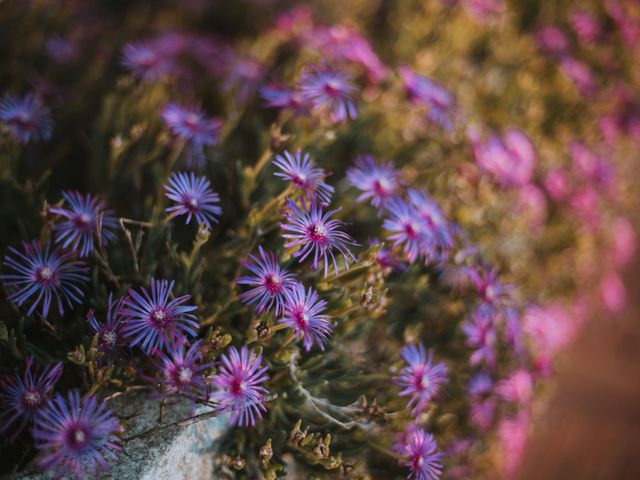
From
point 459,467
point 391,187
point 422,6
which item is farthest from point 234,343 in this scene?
point 422,6

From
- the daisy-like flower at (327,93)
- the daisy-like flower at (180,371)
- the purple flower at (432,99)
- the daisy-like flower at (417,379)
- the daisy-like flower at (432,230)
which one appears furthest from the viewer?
the purple flower at (432,99)

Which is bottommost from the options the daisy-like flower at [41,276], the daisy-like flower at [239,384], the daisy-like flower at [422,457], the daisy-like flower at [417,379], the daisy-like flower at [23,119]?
the daisy-like flower at [422,457]

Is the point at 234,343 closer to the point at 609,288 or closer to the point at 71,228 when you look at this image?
the point at 71,228

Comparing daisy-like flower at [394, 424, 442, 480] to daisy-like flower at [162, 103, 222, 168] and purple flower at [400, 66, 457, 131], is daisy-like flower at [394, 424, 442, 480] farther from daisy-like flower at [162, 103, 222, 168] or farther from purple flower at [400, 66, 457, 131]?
purple flower at [400, 66, 457, 131]

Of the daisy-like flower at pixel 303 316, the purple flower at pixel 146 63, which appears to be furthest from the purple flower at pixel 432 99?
the daisy-like flower at pixel 303 316

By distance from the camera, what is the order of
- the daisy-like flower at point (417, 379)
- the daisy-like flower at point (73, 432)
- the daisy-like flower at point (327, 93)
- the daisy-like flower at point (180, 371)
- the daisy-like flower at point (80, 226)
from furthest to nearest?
the daisy-like flower at point (327, 93)
the daisy-like flower at point (417, 379)
the daisy-like flower at point (80, 226)
the daisy-like flower at point (180, 371)
the daisy-like flower at point (73, 432)

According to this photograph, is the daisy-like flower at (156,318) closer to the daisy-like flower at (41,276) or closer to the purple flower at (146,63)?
the daisy-like flower at (41,276)
